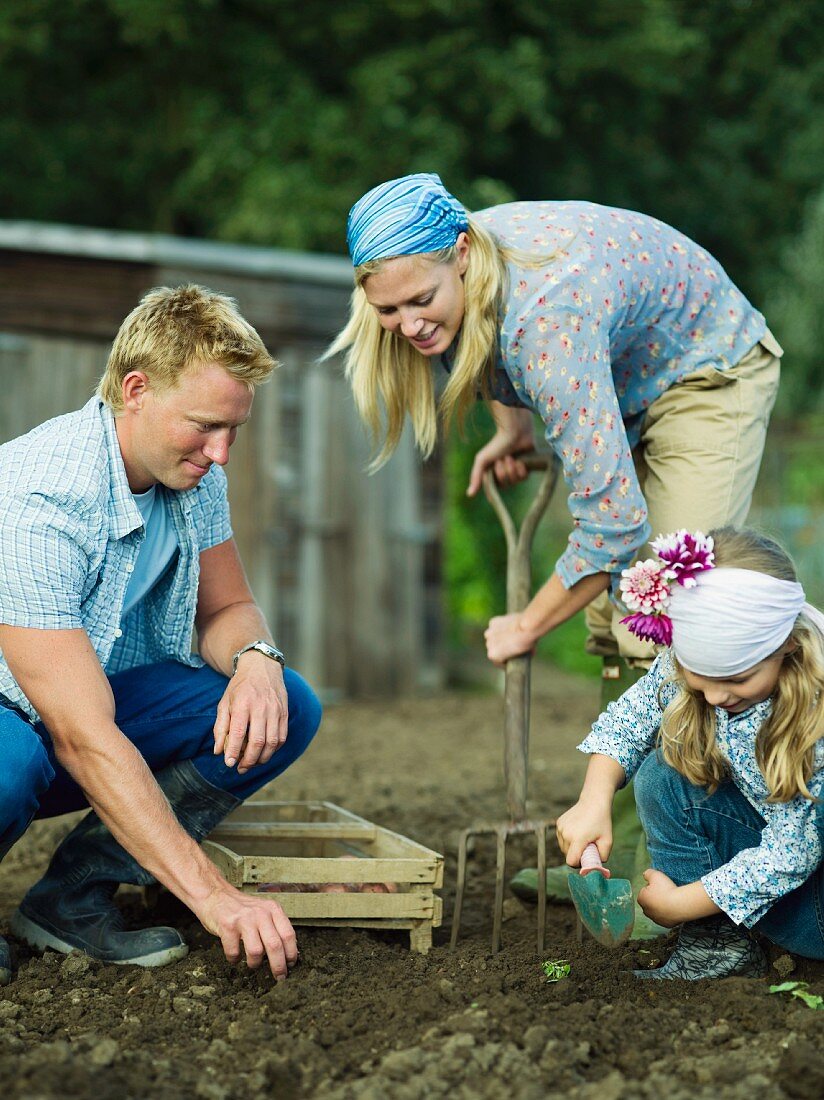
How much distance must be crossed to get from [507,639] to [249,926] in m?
1.27

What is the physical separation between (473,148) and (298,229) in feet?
7.05

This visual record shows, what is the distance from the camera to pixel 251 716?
3.18 meters

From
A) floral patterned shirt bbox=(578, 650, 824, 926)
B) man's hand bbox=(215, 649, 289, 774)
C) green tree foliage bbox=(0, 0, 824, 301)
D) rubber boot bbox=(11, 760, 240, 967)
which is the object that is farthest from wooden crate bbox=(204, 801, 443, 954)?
green tree foliage bbox=(0, 0, 824, 301)

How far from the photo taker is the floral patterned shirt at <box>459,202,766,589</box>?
3.21 meters

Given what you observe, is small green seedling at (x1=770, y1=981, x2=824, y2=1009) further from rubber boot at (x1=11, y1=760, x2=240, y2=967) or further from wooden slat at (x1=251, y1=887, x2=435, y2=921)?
rubber boot at (x1=11, y1=760, x2=240, y2=967)

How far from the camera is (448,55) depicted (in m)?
12.1

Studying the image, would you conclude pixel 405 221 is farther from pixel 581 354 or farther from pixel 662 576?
pixel 662 576

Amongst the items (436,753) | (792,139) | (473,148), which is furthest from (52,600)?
(792,139)

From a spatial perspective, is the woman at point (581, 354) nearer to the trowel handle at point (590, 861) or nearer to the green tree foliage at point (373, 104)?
the trowel handle at point (590, 861)

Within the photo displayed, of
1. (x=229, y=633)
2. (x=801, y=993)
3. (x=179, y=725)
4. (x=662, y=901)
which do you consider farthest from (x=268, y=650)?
(x=801, y=993)

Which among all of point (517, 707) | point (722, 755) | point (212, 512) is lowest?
point (517, 707)

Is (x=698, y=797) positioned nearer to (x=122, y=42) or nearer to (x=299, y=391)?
(x=299, y=391)

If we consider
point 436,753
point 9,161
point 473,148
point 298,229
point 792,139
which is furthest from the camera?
point 792,139

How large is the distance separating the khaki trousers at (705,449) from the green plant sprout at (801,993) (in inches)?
38.1
